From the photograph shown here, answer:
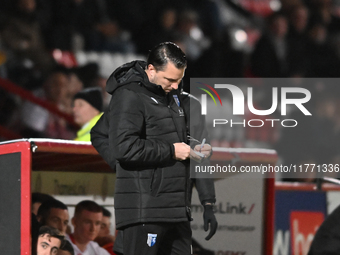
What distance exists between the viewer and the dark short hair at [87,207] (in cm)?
436

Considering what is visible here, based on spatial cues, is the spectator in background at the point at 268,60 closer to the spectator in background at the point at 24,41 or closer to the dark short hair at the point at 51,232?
the spectator in background at the point at 24,41

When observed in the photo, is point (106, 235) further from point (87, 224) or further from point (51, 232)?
point (51, 232)

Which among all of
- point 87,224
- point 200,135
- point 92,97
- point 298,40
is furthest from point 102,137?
point 298,40

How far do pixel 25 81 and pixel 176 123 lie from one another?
4666 millimetres

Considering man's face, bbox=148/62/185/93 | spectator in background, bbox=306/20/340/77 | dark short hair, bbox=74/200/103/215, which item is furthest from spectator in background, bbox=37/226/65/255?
spectator in background, bbox=306/20/340/77

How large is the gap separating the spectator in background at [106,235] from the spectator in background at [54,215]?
0.30 meters

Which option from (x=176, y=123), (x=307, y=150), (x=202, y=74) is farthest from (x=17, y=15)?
(x=176, y=123)

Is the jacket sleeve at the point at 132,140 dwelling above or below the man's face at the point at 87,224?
above

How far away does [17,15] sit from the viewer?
7543 millimetres

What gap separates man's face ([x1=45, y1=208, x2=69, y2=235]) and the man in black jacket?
1215 millimetres

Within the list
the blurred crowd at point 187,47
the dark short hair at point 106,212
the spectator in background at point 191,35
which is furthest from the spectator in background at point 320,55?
the dark short hair at point 106,212

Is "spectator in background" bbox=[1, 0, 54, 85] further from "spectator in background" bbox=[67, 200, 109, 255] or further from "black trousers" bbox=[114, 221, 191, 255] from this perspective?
"black trousers" bbox=[114, 221, 191, 255]

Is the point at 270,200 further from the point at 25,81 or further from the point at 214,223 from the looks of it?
the point at 25,81

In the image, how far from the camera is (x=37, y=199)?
416 centimetres
